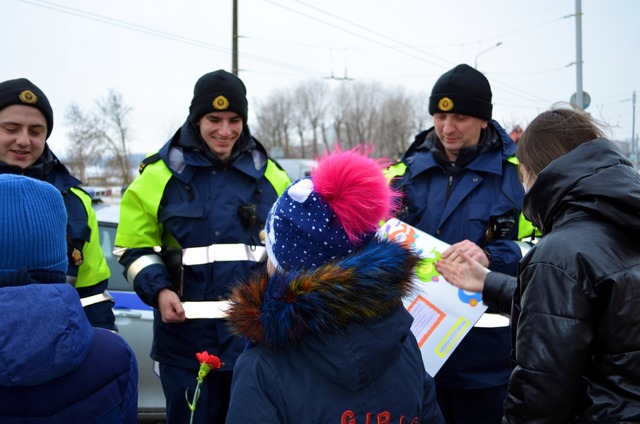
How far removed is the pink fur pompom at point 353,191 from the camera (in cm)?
159

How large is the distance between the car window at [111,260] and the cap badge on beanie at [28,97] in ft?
6.63

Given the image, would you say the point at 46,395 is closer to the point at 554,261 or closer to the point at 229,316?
the point at 229,316

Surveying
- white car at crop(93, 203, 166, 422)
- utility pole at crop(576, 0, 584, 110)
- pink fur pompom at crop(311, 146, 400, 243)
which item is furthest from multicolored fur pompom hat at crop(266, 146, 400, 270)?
utility pole at crop(576, 0, 584, 110)

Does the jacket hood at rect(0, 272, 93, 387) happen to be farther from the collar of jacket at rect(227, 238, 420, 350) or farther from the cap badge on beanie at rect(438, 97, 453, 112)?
the cap badge on beanie at rect(438, 97, 453, 112)

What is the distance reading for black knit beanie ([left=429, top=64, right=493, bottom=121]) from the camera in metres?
3.07

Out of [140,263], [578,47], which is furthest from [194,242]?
[578,47]

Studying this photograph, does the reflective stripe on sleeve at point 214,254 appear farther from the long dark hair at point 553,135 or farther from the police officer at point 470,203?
the long dark hair at point 553,135

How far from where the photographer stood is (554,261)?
1656 mm

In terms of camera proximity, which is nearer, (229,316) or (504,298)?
(229,316)

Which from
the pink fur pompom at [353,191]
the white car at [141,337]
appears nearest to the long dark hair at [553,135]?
the pink fur pompom at [353,191]

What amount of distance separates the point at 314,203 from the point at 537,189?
0.77 m

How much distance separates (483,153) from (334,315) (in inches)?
73.7

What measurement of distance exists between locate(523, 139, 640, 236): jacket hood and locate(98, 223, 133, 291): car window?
12.0 ft

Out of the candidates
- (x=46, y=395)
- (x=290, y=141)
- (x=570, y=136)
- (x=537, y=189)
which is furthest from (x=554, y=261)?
(x=290, y=141)
